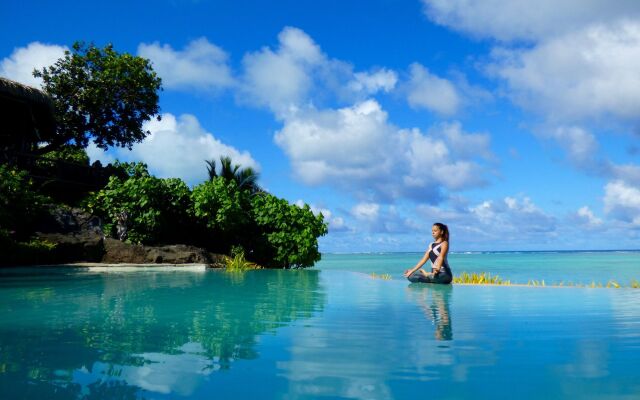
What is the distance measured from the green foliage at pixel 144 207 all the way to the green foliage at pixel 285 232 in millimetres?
2783

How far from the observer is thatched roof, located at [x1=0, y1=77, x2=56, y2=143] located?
18.9m

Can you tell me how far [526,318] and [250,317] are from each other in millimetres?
3276

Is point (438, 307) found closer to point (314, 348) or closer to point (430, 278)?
point (314, 348)

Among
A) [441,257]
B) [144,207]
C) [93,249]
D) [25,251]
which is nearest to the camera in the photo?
[441,257]

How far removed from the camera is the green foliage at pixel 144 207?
19219 millimetres

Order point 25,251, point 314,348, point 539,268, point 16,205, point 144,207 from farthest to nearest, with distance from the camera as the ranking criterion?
1. point 539,268
2. point 144,207
3. point 16,205
4. point 25,251
5. point 314,348

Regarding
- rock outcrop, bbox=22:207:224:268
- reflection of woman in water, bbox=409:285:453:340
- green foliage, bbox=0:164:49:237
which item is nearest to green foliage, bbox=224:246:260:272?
rock outcrop, bbox=22:207:224:268

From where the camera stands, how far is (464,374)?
3.65 metres

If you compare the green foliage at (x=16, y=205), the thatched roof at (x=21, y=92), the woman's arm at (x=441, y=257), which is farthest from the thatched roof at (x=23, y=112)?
the woman's arm at (x=441, y=257)

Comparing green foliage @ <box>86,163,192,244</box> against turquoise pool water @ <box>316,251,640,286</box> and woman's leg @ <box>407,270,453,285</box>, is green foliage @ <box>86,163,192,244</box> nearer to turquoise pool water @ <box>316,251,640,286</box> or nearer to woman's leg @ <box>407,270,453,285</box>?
turquoise pool water @ <box>316,251,640,286</box>

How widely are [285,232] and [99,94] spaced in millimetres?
15350

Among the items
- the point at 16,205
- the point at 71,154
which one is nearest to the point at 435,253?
the point at 16,205

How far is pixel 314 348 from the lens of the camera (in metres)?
4.57

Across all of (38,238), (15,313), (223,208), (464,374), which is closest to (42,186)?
(38,238)
